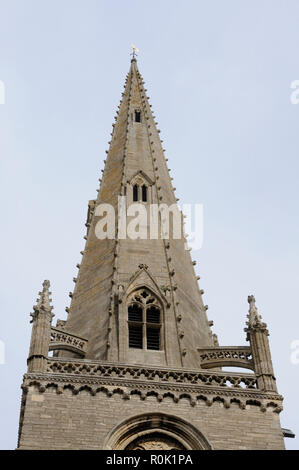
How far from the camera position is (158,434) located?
83.9ft

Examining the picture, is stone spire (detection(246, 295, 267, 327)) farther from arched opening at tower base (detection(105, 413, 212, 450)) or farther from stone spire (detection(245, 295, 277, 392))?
arched opening at tower base (detection(105, 413, 212, 450))

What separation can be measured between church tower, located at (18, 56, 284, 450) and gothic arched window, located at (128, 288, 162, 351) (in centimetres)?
3

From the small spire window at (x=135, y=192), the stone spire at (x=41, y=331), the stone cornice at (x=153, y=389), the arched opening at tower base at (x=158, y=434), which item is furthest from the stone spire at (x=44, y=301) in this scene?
the small spire window at (x=135, y=192)

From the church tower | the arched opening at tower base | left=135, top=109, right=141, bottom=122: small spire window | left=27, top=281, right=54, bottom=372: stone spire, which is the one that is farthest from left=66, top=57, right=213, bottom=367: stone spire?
the arched opening at tower base

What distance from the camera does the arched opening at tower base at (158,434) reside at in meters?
25.2

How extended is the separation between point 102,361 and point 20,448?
3838 millimetres

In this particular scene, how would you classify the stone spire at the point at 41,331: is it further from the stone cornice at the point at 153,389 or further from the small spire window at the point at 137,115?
the small spire window at the point at 137,115

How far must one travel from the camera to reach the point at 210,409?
26281 mm

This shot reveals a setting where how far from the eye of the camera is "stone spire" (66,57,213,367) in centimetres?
2898

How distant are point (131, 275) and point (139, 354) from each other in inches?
126

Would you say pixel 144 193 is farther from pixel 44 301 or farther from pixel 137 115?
pixel 44 301

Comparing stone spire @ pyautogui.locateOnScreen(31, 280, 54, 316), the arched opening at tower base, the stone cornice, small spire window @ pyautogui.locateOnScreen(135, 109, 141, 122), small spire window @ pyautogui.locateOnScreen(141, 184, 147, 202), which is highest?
small spire window @ pyautogui.locateOnScreen(135, 109, 141, 122)

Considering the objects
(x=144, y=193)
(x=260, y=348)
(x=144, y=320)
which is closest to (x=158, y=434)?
(x=260, y=348)
